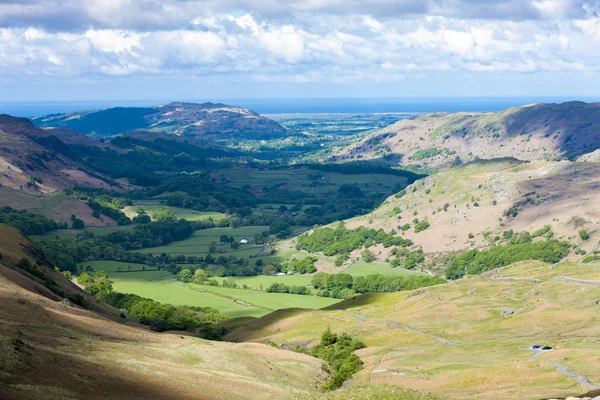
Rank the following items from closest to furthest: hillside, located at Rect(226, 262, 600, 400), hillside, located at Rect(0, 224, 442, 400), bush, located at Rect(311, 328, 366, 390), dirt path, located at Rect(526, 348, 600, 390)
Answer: hillside, located at Rect(0, 224, 442, 400), dirt path, located at Rect(526, 348, 600, 390), hillside, located at Rect(226, 262, 600, 400), bush, located at Rect(311, 328, 366, 390)

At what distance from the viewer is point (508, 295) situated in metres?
148

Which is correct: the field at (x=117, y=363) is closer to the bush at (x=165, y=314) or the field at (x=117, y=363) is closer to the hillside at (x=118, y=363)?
the hillside at (x=118, y=363)

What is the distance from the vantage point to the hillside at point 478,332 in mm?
80125

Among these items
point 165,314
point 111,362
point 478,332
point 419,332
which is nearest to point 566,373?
point 478,332

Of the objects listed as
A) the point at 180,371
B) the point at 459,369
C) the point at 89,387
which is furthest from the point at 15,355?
the point at 459,369

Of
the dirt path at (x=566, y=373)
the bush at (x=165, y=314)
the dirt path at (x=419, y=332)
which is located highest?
the dirt path at (x=566, y=373)

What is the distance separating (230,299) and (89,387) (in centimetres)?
14228

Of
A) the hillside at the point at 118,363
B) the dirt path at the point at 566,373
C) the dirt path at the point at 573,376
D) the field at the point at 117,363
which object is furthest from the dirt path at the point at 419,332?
the dirt path at the point at 573,376

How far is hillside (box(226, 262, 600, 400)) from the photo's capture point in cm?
8012

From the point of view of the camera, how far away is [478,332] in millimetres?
121750

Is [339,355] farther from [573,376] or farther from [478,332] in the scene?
[573,376]

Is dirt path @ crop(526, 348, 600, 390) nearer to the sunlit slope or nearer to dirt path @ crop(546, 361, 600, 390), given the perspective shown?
dirt path @ crop(546, 361, 600, 390)

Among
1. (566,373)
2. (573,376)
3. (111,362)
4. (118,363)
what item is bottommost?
(566,373)

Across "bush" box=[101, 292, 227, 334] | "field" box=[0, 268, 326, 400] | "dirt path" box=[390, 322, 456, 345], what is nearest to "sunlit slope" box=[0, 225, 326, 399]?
"field" box=[0, 268, 326, 400]
